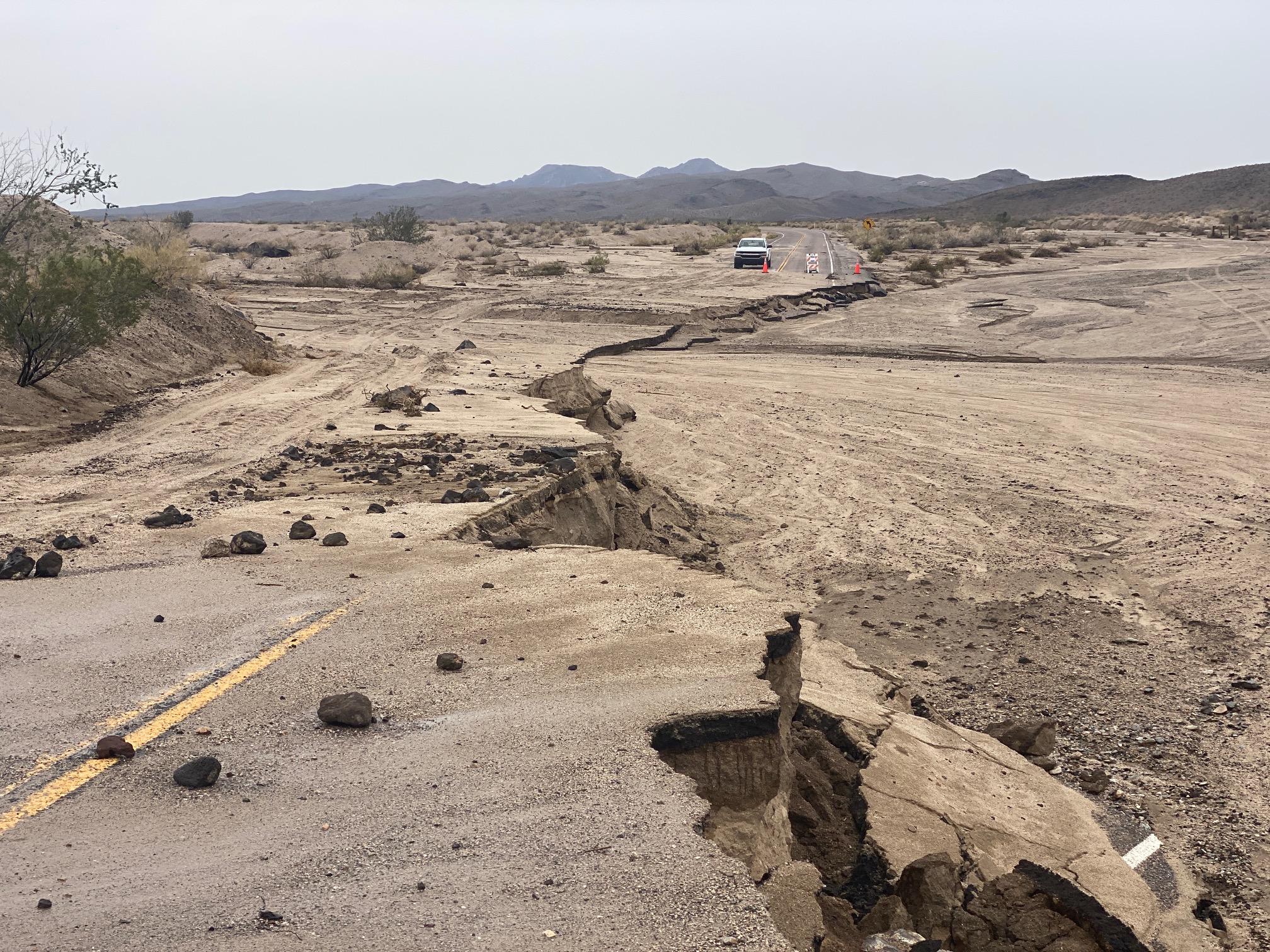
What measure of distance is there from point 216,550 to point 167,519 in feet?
4.28

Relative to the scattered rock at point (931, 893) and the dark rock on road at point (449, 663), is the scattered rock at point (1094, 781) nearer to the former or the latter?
the scattered rock at point (931, 893)

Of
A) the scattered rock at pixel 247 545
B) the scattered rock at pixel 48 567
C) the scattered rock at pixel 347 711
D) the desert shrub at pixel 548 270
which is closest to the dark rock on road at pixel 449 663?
the scattered rock at pixel 347 711

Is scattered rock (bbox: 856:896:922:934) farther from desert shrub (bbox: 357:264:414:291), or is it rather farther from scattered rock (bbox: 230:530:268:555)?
desert shrub (bbox: 357:264:414:291)

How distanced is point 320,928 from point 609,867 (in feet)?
3.00

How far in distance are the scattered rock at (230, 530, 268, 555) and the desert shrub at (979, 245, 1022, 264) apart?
117 ft

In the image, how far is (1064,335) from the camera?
24.4 metres

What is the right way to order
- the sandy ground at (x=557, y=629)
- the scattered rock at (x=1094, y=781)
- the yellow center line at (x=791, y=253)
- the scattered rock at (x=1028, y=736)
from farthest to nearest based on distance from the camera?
1. the yellow center line at (x=791, y=253)
2. the scattered rock at (x=1028, y=736)
3. the scattered rock at (x=1094, y=781)
4. the sandy ground at (x=557, y=629)

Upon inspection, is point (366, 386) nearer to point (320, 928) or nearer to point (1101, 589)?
point (1101, 589)

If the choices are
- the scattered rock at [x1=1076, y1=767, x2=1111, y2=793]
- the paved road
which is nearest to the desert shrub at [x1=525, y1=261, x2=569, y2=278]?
the paved road

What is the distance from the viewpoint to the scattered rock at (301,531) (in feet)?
25.6

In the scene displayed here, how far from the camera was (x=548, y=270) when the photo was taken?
3631 cm

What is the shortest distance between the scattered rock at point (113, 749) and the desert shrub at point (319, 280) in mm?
31589

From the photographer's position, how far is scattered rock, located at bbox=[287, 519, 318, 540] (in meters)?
7.79

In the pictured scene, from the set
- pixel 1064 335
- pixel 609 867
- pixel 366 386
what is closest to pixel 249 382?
pixel 366 386
